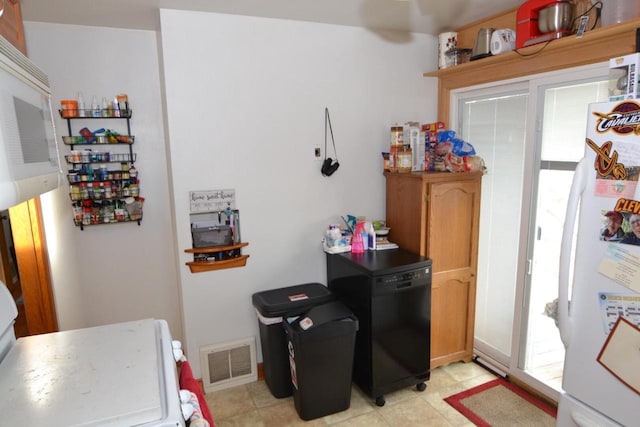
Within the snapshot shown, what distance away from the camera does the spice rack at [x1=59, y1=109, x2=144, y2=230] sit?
2.71 meters

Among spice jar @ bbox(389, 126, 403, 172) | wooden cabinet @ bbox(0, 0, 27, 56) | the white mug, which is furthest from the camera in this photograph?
spice jar @ bbox(389, 126, 403, 172)

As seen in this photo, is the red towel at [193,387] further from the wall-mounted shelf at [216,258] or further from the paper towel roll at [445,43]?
the paper towel roll at [445,43]

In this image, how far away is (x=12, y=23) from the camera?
1.98 metres

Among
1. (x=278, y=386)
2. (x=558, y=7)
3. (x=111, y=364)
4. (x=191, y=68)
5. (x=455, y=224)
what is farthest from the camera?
(x=455, y=224)

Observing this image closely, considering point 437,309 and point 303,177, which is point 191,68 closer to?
point 303,177

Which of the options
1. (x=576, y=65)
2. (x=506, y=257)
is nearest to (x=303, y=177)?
(x=506, y=257)

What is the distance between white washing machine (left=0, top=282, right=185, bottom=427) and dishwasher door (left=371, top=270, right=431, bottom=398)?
146 cm

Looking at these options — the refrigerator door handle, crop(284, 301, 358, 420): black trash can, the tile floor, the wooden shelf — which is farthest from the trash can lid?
the wooden shelf

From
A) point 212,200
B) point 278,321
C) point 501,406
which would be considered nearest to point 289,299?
point 278,321

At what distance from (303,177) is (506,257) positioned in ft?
5.21

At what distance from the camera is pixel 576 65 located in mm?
2215

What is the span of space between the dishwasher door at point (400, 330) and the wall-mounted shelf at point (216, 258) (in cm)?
97

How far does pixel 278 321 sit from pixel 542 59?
230cm

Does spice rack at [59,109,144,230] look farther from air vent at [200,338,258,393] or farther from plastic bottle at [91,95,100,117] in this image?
air vent at [200,338,258,393]
